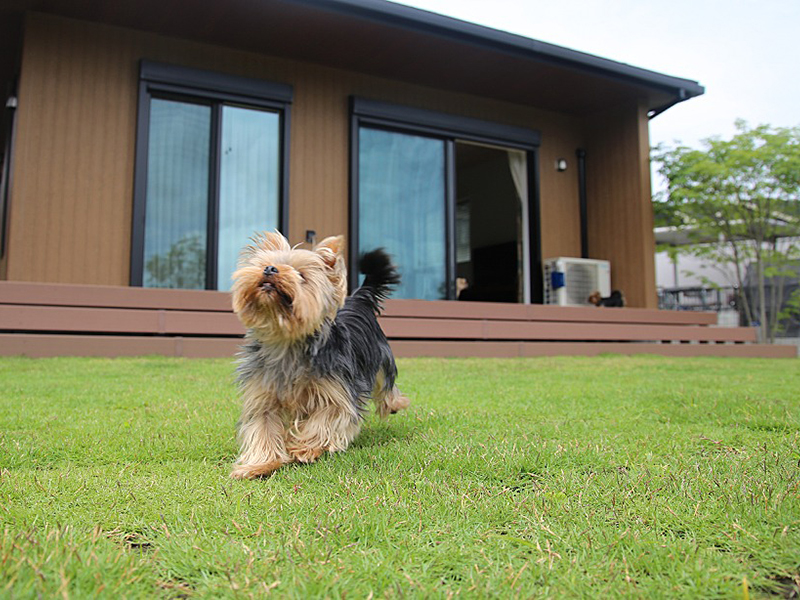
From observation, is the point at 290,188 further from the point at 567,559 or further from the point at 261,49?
the point at 567,559

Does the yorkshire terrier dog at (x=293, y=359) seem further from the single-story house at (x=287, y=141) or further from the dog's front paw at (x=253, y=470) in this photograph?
the single-story house at (x=287, y=141)

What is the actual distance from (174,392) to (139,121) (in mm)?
5452

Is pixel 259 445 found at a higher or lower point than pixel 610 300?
lower

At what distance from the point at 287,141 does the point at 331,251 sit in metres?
7.13

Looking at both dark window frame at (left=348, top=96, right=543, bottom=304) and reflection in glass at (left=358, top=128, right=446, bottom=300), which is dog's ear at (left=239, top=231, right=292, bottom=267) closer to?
dark window frame at (left=348, top=96, right=543, bottom=304)

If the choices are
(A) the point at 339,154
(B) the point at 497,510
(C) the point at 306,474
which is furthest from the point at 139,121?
(B) the point at 497,510

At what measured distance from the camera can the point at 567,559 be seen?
5.67ft

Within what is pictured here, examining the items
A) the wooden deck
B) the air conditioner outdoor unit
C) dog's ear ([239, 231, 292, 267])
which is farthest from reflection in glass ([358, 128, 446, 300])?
dog's ear ([239, 231, 292, 267])

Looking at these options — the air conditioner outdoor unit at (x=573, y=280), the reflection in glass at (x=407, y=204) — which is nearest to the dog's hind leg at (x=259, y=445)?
the reflection in glass at (x=407, y=204)

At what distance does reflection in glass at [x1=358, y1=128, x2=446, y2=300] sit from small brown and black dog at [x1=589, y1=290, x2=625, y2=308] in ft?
9.03

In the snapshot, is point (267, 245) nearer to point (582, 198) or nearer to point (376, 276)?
point (376, 276)

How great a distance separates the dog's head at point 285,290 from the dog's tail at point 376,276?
2.21 ft

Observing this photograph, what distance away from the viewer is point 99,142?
8.83 m

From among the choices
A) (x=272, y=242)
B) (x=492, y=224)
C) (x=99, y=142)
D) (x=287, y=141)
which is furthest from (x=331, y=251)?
(x=492, y=224)
